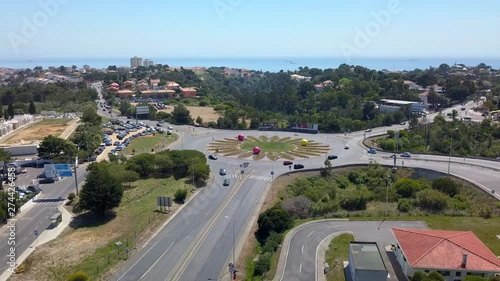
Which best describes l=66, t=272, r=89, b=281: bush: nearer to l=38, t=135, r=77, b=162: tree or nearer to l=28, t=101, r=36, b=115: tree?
l=38, t=135, r=77, b=162: tree

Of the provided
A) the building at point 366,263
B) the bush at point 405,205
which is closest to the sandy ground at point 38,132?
the bush at point 405,205

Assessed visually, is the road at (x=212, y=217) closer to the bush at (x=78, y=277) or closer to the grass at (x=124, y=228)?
the grass at (x=124, y=228)

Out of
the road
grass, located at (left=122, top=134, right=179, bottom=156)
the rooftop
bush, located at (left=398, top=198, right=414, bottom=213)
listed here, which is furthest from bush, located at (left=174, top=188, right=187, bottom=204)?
grass, located at (left=122, top=134, right=179, bottom=156)

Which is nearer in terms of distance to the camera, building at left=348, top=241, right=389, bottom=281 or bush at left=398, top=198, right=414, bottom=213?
building at left=348, top=241, right=389, bottom=281

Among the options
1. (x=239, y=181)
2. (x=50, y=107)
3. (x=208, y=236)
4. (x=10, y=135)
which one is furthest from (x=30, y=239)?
(x=50, y=107)

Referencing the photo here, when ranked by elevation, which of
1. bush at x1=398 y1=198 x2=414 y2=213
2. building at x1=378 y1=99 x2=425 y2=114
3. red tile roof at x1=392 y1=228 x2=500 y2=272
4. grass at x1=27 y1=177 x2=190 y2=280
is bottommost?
grass at x1=27 y1=177 x2=190 y2=280

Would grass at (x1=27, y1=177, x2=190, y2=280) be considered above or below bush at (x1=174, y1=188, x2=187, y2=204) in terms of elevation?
below

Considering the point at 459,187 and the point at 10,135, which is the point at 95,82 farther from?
the point at 459,187
